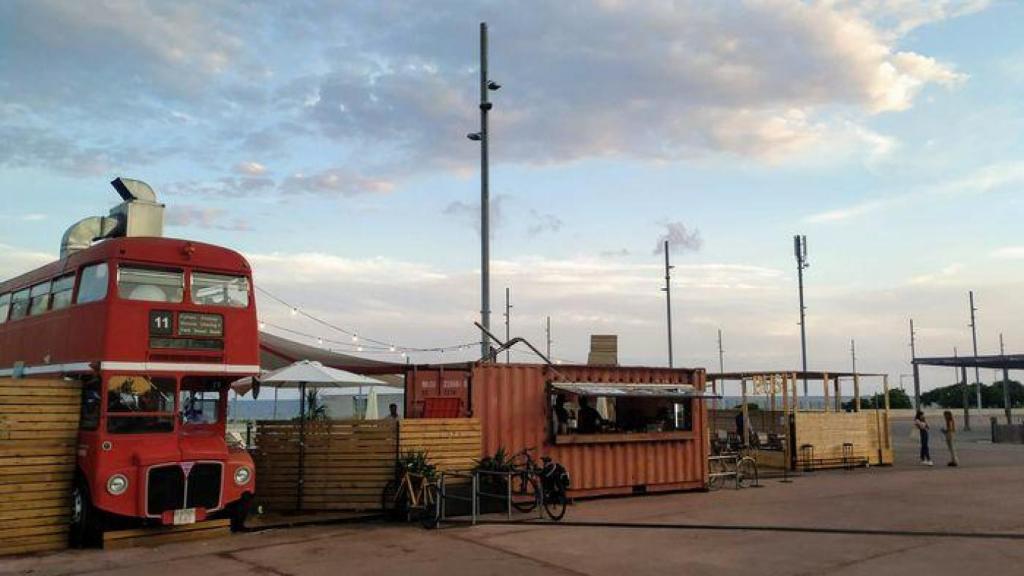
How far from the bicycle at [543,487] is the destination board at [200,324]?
559cm

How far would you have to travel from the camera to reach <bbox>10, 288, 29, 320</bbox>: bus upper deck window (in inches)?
552

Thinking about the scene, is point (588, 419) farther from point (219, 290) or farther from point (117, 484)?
point (117, 484)

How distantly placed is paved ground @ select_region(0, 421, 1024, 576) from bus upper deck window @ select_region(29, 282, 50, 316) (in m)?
4.40

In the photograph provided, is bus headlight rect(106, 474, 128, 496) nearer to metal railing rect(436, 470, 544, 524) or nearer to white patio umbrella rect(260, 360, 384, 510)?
white patio umbrella rect(260, 360, 384, 510)

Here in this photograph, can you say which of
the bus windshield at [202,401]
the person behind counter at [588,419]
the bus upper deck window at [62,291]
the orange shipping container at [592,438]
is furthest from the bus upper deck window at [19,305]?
the person behind counter at [588,419]

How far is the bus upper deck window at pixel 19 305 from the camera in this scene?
14023mm


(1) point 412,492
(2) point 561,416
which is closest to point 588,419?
(2) point 561,416

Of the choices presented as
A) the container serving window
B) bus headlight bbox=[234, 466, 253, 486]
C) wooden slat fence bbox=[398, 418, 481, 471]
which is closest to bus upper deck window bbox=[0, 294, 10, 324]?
bus headlight bbox=[234, 466, 253, 486]

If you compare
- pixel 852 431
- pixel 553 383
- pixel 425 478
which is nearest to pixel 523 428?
pixel 553 383

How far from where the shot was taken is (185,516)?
11586 mm

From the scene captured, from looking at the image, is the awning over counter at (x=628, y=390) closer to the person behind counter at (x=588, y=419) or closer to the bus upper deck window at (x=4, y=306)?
the person behind counter at (x=588, y=419)

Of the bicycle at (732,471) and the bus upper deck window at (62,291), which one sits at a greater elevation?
the bus upper deck window at (62,291)

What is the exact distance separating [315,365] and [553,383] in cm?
480

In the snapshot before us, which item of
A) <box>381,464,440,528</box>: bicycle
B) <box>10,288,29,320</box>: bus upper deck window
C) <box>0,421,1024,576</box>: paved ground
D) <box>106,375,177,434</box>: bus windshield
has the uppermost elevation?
<box>10,288,29,320</box>: bus upper deck window
